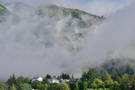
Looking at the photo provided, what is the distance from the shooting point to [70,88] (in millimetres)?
124688

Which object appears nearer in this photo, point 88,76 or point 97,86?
point 97,86

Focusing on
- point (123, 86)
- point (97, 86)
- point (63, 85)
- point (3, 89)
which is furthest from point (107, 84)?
point (3, 89)

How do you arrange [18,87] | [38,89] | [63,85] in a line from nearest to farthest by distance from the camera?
[63,85]
[38,89]
[18,87]

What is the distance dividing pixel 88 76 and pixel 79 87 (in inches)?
1077

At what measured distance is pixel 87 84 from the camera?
12488 centimetres

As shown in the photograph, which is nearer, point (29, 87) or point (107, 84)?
point (107, 84)

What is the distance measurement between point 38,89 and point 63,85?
1702 cm

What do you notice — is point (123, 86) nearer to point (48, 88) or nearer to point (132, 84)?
point (132, 84)

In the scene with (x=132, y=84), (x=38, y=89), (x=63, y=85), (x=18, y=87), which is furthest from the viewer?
(x=18, y=87)

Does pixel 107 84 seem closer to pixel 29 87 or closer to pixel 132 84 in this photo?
pixel 132 84

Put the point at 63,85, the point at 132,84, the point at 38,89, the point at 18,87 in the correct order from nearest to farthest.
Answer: the point at 132,84, the point at 63,85, the point at 38,89, the point at 18,87

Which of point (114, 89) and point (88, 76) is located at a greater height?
point (88, 76)

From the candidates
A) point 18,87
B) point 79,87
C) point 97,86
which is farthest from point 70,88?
point 18,87

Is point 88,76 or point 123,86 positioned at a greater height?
point 88,76
